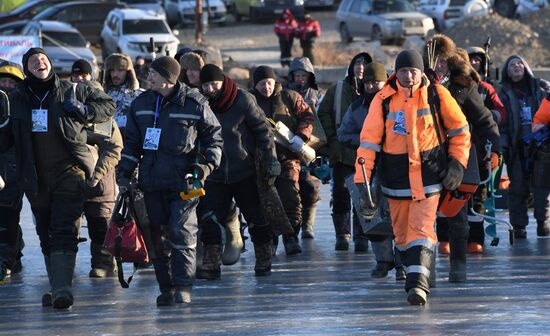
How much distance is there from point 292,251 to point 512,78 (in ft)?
9.15

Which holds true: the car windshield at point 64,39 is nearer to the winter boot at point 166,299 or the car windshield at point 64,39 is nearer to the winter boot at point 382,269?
the winter boot at point 382,269

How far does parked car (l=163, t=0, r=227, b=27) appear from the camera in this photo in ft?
168

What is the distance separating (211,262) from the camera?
12.0 m

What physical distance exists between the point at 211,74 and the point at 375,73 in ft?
4.99

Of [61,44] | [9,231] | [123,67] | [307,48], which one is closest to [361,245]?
[123,67]

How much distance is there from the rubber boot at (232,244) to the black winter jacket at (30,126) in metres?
1.75

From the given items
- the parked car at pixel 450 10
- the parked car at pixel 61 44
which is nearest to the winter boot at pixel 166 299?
the parked car at pixel 61 44

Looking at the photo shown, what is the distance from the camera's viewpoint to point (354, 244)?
13789mm

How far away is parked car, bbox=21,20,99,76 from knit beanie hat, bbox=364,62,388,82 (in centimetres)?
2349

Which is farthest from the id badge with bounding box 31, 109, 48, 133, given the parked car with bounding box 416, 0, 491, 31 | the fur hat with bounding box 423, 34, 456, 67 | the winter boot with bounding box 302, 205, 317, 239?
the parked car with bounding box 416, 0, 491, 31

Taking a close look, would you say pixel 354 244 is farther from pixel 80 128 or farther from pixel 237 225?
pixel 80 128

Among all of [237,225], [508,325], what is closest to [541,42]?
[237,225]

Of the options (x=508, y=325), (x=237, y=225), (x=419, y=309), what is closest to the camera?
(x=508, y=325)

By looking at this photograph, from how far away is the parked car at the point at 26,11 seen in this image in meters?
47.6
